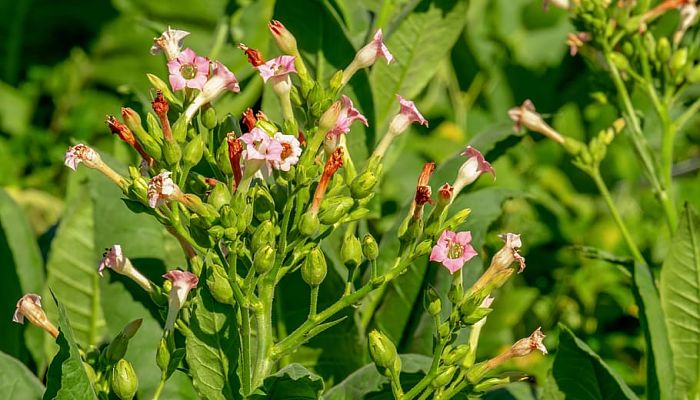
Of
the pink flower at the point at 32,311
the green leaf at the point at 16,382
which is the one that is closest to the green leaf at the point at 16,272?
the green leaf at the point at 16,382

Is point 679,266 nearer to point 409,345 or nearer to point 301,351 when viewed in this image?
point 409,345

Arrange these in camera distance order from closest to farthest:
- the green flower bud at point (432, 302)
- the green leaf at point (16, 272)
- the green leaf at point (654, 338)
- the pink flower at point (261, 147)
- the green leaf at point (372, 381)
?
the pink flower at point (261, 147)
the green flower bud at point (432, 302)
the green leaf at point (372, 381)
the green leaf at point (654, 338)
the green leaf at point (16, 272)

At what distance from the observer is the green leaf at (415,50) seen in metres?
1.52

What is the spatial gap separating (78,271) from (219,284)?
620mm

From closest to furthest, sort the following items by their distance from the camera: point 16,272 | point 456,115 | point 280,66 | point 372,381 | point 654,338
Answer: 1. point 280,66
2. point 372,381
3. point 654,338
4. point 16,272
5. point 456,115

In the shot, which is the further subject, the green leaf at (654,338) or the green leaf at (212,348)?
the green leaf at (654,338)

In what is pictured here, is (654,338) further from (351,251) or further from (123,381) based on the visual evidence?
(123,381)

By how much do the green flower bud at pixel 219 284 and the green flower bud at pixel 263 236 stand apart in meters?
0.04

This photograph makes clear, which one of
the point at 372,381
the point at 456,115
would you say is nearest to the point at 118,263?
the point at 372,381

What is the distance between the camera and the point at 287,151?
3.20 feet

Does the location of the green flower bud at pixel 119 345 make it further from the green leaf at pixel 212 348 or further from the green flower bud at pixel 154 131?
the green flower bud at pixel 154 131

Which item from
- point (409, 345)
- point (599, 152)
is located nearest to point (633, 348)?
point (599, 152)

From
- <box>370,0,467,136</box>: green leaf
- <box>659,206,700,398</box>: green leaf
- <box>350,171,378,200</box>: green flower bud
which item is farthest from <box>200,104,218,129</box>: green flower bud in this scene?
<box>659,206,700,398</box>: green leaf

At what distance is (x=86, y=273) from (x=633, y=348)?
1.14 m
